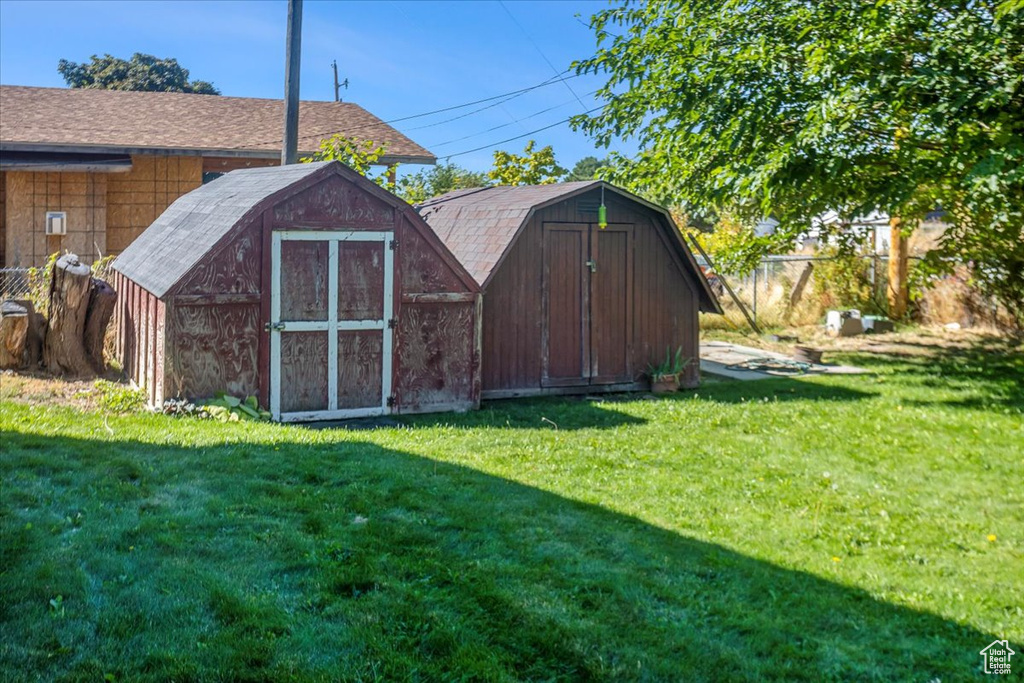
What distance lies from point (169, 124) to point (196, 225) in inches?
401

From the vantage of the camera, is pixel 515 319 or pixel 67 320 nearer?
pixel 67 320

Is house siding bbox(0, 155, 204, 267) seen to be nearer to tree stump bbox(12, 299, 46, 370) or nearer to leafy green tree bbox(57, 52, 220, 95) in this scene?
tree stump bbox(12, 299, 46, 370)

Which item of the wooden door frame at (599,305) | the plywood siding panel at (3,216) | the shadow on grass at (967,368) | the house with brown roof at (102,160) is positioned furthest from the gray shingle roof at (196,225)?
the shadow on grass at (967,368)

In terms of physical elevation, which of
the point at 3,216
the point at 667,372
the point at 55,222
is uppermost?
the point at 3,216

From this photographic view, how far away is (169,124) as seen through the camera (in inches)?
799

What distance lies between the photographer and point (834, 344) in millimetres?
18797

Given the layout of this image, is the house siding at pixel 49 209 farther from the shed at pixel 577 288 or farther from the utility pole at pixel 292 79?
the shed at pixel 577 288

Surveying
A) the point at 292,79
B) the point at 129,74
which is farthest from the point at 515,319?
the point at 129,74

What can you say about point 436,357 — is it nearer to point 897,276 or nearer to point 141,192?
point 141,192

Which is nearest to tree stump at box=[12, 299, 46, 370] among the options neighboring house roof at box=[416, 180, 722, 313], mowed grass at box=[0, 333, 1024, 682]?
mowed grass at box=[0, 333, 1024, 682]

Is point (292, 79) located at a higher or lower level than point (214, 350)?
higher

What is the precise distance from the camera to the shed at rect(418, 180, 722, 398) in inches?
485

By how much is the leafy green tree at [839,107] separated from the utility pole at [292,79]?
5.00 meters

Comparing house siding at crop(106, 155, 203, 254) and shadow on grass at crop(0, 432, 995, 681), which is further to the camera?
house siding at crop(106, 155, 203, 254)
